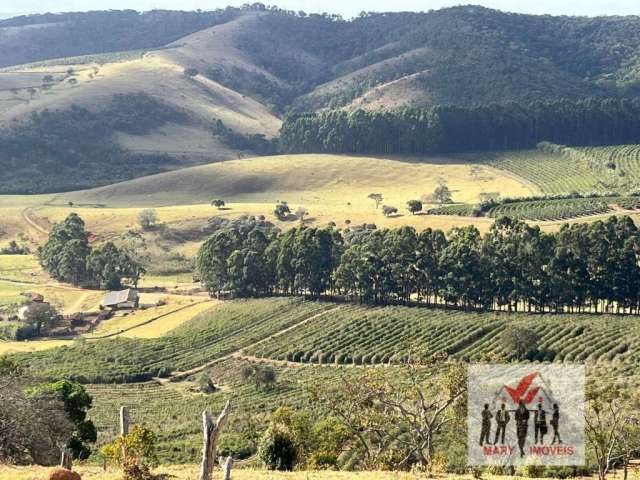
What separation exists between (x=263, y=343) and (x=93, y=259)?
44.6 m

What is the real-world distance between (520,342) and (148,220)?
87.1 meters

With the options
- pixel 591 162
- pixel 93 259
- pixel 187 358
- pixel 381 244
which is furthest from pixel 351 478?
pixel 591 162

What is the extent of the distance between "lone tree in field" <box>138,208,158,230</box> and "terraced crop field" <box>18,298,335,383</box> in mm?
45300

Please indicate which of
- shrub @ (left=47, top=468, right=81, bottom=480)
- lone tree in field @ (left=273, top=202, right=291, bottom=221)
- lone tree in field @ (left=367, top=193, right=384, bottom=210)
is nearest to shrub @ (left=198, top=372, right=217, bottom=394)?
shrub @ (left=47, top=468, right=81, bottom=480)

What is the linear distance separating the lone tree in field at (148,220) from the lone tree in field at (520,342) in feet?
272

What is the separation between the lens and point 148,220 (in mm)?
152375

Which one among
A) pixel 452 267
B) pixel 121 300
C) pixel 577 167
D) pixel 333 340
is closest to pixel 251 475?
pixel 333 340

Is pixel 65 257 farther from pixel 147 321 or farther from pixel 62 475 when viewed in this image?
pixel 62 475

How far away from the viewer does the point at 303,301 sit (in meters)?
107

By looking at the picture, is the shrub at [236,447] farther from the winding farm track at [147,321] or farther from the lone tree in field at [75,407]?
the winding farm track at [147,321]

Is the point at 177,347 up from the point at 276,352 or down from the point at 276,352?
down

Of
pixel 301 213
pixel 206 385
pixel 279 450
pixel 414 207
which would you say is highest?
pixel 414 207

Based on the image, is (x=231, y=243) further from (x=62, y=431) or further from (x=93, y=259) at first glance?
(x=62, y=431)

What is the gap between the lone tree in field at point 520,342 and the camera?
246 ft
